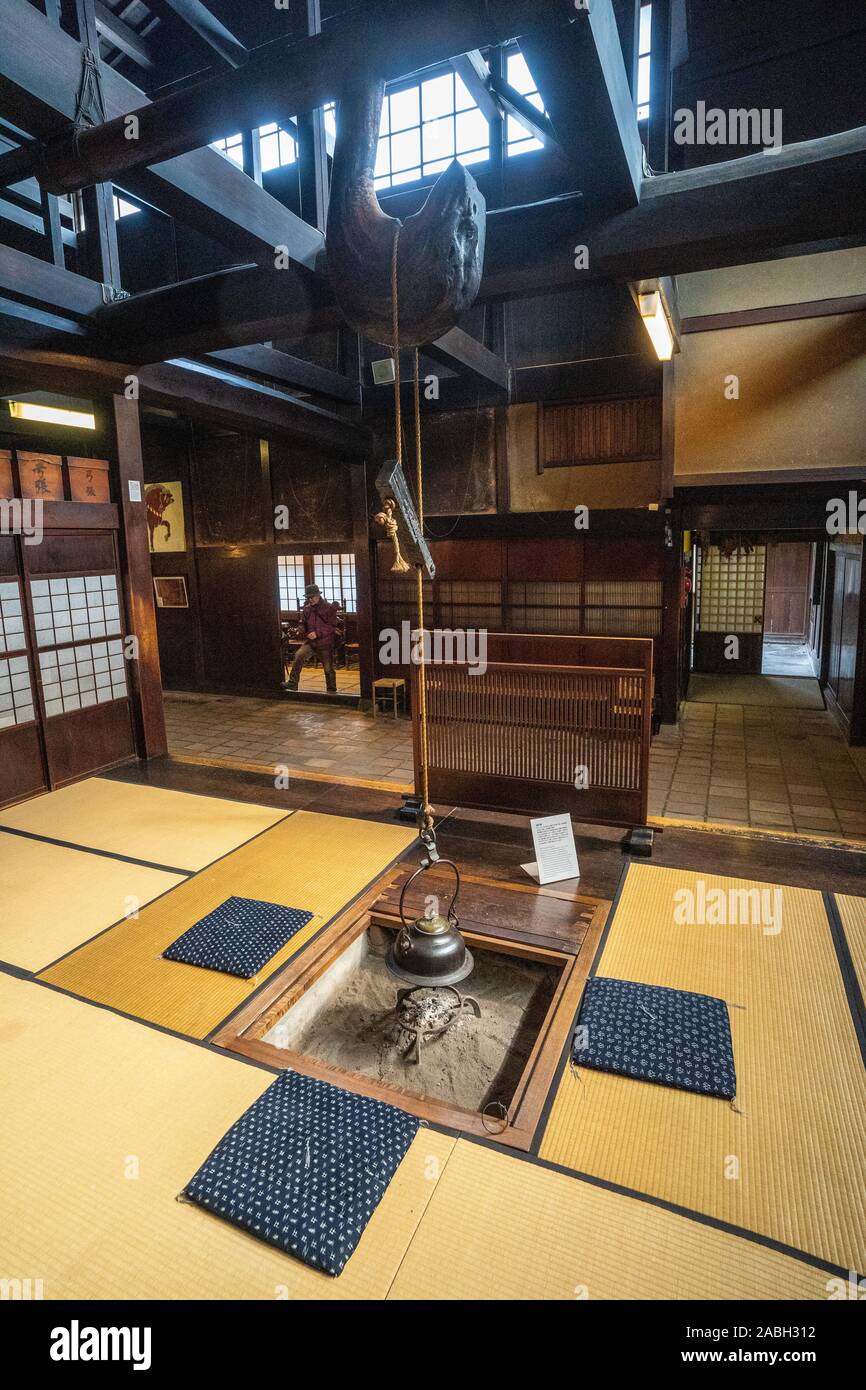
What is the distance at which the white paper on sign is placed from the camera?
12.7 ft

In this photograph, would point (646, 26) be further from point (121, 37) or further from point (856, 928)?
point (856, 928)

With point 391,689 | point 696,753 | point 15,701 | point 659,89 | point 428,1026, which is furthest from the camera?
point 391,689

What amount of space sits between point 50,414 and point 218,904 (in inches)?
203

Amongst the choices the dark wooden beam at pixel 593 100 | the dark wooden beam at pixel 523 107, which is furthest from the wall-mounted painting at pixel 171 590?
the dark wooden beam at pixel 593 100

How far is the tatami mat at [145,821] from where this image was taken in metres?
4.43

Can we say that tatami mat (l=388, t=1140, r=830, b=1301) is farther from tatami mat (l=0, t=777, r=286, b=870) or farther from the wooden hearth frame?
tatami mat (l=0, t=777, r=286, b=870)

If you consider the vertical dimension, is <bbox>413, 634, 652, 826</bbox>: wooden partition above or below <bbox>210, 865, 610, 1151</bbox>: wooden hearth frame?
above

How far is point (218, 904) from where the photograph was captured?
3.67 m

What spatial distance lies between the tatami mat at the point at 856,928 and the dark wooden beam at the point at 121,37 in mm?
5547

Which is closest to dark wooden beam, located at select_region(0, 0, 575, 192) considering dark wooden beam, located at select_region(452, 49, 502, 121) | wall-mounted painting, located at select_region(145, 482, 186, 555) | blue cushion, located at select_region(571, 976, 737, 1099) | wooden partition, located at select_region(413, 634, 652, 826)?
wooden partition, located at select_region(413, 634, 652, 826)

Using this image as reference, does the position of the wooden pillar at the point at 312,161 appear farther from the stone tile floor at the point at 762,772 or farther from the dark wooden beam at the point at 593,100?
the stone tile floor at the point at 762,772

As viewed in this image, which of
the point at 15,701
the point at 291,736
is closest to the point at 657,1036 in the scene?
the point at 15,701

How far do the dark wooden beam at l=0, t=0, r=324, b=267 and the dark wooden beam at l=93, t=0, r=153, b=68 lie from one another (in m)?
1.04

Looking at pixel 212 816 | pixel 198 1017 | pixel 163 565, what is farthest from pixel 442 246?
pixel 163 565
